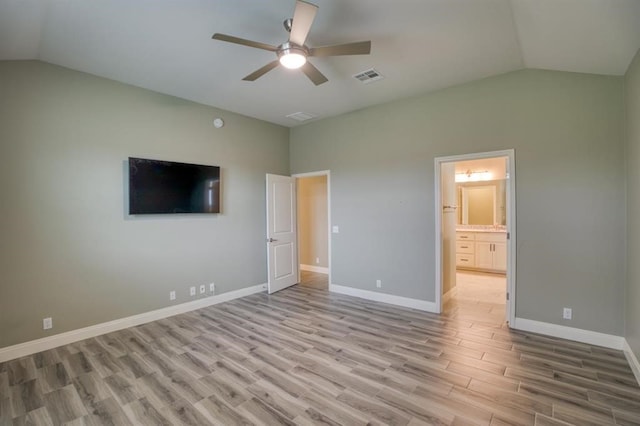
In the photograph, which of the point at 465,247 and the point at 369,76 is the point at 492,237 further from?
the point at 369,76

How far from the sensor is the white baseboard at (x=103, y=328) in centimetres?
292

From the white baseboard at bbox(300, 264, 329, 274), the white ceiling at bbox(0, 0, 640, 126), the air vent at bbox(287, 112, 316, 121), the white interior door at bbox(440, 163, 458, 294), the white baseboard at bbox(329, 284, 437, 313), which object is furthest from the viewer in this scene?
the white baseboard at bbox(300, 264, 329, 274)

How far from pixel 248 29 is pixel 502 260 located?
636 centimetres

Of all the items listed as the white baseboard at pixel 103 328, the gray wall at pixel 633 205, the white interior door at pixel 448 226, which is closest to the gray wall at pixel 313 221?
the white baseboard at pixel 103 328

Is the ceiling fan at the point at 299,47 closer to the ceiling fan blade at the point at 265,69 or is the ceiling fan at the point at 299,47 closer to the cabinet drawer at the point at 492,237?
the ceiling fan blade at the point at 265,69

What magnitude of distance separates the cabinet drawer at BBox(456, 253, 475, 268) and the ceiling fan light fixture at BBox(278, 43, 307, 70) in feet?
19.4

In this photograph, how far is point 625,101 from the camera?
2.83 metres

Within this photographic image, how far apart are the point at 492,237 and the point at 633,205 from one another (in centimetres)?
386

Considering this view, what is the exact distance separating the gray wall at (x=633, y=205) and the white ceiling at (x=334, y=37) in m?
0.27

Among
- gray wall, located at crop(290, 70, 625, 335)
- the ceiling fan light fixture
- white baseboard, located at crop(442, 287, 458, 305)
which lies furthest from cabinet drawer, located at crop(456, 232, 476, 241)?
the ceiling fan light fixture

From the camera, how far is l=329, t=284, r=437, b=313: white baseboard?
413cm

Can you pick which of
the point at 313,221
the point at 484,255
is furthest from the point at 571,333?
the point at 313,221

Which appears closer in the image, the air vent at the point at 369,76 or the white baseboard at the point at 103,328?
the white baseboard at the point at 103,328

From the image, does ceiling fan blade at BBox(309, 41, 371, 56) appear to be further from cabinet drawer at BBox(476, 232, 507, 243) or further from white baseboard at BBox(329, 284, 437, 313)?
cabinet drawer at BBox(476, 232, 507, 243)
